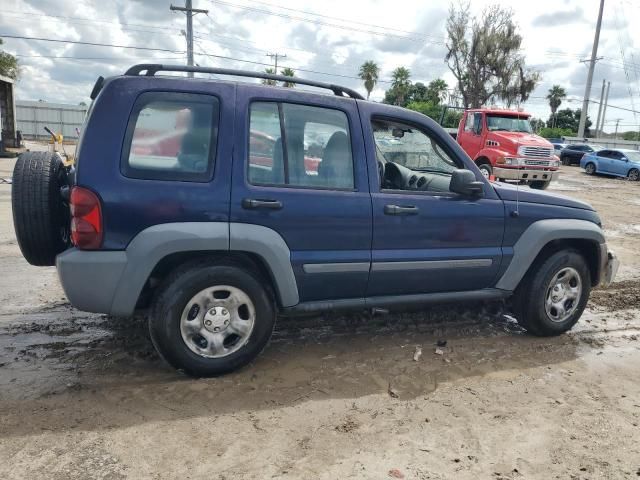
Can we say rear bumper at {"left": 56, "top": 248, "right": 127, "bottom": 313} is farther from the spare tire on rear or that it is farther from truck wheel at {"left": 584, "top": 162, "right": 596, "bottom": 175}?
truck wheel at {"left": 584, "top": 162, "right": 596, "bottom": 175}

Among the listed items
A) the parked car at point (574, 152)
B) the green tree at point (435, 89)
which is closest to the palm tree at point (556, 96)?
the green tree at point (435, 89)

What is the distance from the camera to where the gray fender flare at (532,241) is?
162 inches

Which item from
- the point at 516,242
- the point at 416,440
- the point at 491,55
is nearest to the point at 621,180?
the point at 491,55

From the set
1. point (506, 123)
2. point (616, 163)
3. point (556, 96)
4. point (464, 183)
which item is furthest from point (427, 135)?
point (556, 96)

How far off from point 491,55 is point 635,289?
37631mm

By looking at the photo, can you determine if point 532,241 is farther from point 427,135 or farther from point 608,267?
point 427,135

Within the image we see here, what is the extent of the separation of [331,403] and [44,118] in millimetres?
40943

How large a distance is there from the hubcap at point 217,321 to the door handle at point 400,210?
116 cm

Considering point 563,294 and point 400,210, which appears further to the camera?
point 563,294

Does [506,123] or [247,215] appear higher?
[506,123]

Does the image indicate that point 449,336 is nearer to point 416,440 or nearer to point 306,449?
point 416,440

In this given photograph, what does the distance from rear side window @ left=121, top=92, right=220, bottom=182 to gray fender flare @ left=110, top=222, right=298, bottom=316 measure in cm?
33

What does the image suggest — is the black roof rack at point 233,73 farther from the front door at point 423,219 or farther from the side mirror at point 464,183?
the side mirror at point 464,183

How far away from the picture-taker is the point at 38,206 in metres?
3.22
